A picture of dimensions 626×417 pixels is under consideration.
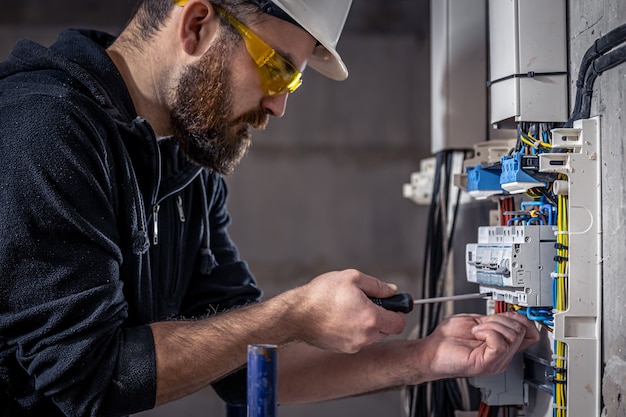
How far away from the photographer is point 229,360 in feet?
4.00

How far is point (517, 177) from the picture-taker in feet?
4.10

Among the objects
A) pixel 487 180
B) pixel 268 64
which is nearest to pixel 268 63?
pixel 268 64

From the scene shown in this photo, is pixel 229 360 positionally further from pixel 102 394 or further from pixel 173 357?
pixel 102 394

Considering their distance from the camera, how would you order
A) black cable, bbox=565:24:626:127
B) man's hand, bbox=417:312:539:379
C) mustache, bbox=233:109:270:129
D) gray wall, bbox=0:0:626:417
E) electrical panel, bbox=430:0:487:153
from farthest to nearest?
1. gray wall, bbox=0:0:626:417
2. electrical panel, bbox=430:0:487:153
3. mustache, bbox=233:109:270:129
4. man's hand, bbox=417:312:539:379
5. black cable, bbox=565:24:626:127

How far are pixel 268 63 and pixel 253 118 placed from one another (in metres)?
0.14

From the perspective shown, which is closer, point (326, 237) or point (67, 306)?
point (67, 306)

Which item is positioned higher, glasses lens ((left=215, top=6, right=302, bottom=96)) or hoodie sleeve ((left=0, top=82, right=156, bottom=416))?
glasses lens ((left=215, top=6, right=302, bottom=96))

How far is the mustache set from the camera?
1.50 meters

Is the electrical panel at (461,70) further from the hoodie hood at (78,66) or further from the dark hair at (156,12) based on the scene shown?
the hoodie hood at (78,66)

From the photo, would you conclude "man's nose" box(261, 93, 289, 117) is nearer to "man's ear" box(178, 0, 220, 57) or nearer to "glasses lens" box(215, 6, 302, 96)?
"glasses lens" box(215, 6, 302, 96)

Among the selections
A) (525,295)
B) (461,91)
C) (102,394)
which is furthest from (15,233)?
(461,91)

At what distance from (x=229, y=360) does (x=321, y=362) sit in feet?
1.26

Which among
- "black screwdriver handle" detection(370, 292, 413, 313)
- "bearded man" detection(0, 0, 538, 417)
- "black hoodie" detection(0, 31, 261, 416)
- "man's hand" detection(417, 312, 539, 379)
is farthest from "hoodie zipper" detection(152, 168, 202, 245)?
"man's hand" detection(417, 312, 539, 379)

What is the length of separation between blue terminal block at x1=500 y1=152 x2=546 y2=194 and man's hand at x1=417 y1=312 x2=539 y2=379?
0.82 ft
